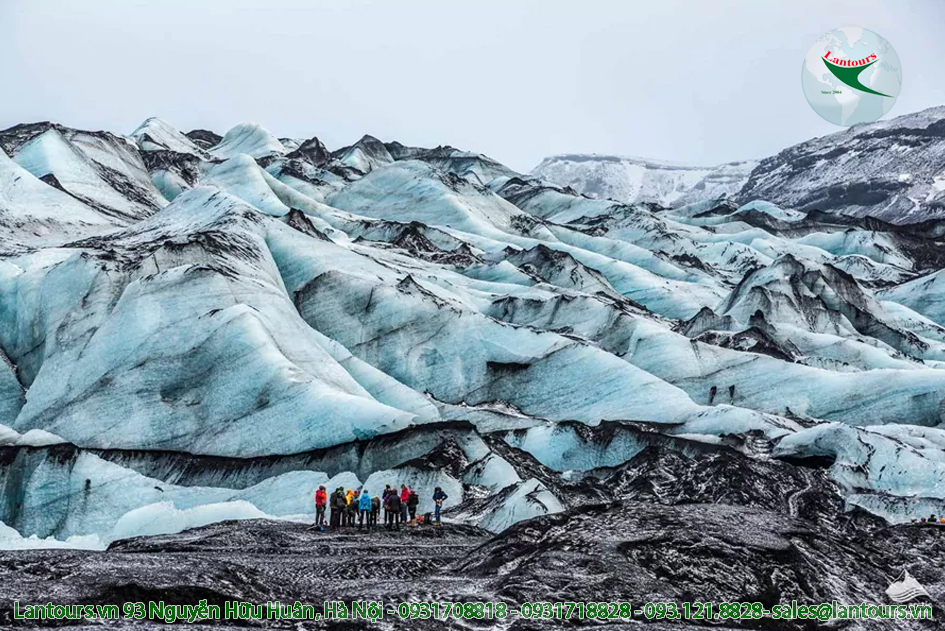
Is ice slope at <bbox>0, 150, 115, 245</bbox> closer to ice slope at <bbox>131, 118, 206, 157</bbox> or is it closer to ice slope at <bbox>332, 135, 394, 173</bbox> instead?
ice slope at <bbox>131, 118, 206, 157</bbox>

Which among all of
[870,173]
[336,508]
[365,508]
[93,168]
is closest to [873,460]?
[365,508]

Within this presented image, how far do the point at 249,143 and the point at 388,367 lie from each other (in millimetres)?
66884

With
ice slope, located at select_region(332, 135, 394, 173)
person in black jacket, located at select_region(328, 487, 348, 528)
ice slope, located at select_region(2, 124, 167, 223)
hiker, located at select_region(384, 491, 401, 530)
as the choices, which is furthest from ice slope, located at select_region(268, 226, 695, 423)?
ice slope, located at select_region(332, 135, 394, 173)

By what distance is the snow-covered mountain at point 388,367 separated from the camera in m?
34.7

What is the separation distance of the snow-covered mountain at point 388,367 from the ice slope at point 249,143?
28498mm

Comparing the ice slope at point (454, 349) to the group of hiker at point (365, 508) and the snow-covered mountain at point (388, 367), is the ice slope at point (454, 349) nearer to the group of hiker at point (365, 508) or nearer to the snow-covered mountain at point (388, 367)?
the snow-covered mountain at point (388, 367)

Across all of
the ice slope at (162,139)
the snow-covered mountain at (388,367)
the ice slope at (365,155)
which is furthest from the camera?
the ice slope at (365,155)

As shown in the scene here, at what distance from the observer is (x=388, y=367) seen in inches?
1940

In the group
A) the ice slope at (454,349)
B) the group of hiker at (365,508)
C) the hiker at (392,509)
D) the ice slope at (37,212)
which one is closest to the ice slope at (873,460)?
the ice slope at (454,349)

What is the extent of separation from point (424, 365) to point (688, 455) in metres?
14.8

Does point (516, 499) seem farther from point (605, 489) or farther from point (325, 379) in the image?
point (325, 379)

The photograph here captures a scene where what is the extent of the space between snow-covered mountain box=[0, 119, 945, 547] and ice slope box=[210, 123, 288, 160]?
2850 centimetres

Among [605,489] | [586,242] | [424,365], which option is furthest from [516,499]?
[586,242]

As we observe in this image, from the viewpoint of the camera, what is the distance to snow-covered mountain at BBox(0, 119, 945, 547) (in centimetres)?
3472
